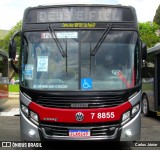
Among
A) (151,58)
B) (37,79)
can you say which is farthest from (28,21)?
(151,58)

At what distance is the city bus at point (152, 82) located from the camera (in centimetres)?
1320

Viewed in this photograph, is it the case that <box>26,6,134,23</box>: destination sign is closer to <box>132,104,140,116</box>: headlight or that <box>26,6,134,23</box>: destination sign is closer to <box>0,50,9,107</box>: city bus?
<box>132,104,140,116</box>: headlight

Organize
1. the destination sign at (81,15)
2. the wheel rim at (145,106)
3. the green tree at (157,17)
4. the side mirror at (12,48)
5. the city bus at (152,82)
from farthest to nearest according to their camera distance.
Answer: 1. the green tree at (157,17)
2. the wheel rim at (145,106)
3. the city bus at (152,82)
4. the destination sign at (81,15)
5. the side mirror at (12,48)

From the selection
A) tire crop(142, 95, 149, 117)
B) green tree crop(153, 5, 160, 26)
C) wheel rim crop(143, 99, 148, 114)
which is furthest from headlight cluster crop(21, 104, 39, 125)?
green tree crop(153, 5, 160, 26)

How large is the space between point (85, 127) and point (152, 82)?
701 centimetres

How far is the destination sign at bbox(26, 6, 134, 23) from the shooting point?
7.91 metres

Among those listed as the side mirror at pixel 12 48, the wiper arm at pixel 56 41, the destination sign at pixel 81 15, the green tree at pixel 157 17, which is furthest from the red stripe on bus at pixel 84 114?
the green tree at pixel 157 17

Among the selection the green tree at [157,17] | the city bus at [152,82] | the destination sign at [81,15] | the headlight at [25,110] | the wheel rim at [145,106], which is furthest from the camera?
the green tree at [157,17]

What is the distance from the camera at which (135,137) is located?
24.6ft

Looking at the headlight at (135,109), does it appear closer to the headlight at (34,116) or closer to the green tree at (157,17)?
the headlight at (34,116)

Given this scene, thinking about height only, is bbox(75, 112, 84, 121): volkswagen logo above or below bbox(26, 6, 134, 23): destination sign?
below

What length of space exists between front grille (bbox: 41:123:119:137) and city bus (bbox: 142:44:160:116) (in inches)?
245

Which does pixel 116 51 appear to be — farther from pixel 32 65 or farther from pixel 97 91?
pixel 32 65

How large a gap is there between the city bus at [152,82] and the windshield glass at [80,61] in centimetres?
570
